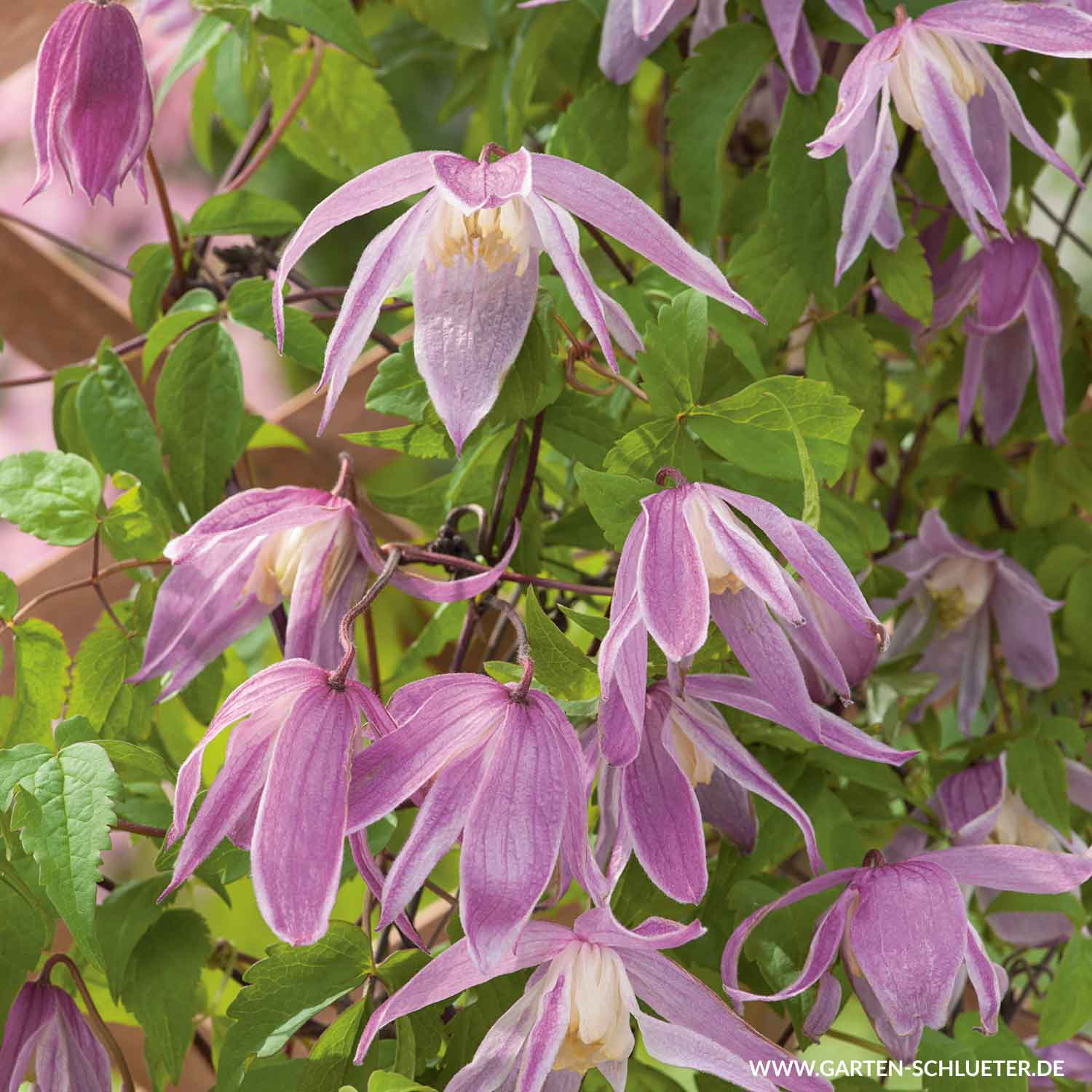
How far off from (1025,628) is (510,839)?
51cm

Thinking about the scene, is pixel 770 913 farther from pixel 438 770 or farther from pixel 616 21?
pixel 616 21

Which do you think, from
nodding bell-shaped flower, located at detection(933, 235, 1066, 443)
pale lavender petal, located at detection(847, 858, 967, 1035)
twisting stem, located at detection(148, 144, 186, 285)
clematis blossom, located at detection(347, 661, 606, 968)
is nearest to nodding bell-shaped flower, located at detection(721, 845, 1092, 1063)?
pale lavender petal, located at detection(847, 858, 967, 1035)

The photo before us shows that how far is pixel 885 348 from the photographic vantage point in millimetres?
1032

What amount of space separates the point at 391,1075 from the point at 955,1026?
1.04 ft

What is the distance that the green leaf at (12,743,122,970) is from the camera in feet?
1.51

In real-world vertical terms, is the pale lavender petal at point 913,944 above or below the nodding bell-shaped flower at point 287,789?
below

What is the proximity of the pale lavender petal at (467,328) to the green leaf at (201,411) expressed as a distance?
0.17 meters

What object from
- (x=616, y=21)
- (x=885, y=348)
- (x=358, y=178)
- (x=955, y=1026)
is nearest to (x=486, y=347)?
(x=358, y=178)

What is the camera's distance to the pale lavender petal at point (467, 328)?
45cm

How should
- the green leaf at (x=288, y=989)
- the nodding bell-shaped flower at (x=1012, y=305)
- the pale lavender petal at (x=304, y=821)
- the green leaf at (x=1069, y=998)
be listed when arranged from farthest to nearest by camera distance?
the nodding bell-shaped flower at (x=1012, y=305), the green leaf at (x=1069, y=998), the green leaf at (x=288, y=989), the pale lavender petal at (x=304, y=821)

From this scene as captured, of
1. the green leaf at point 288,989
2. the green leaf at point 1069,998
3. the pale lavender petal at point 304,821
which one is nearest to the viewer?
the pale lavender petal at point 304,821

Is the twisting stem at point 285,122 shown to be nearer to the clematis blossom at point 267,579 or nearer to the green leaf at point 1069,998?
the clematis blossom at point 267,579

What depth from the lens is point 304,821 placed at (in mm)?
402

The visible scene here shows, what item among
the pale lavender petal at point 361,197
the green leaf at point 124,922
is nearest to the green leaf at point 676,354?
the pale lavender petal at point 361,197
